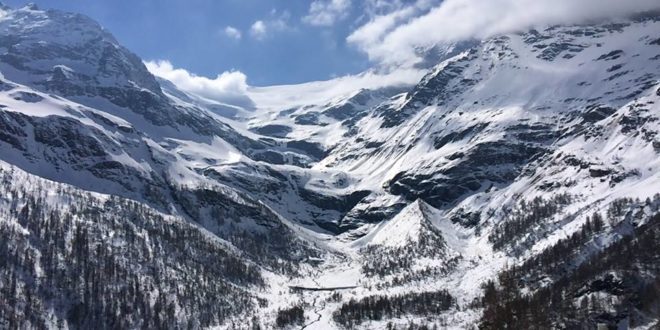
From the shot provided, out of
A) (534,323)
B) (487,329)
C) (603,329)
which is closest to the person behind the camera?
(487,329)

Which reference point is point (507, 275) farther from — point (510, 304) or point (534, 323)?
point (534, 323)

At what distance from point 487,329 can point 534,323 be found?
27.2 meters

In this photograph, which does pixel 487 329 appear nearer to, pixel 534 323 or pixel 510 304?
pixel 510 304

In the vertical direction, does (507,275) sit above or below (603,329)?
above

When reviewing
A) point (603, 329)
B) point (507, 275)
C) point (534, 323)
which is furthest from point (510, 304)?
point (534, 323)

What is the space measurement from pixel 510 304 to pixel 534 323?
2505cm

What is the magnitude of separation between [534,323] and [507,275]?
25.1 metres

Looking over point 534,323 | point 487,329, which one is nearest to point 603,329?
point 534,323

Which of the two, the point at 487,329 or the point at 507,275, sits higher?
the point at 507,275

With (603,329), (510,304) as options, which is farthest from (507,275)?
(603,329)

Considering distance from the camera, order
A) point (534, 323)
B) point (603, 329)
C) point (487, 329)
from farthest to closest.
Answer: point (534, 323), point (603, 329), point (487, 329)

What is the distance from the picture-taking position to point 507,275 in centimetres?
6238

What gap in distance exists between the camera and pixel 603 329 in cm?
7225

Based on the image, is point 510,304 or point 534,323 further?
point 534,323
